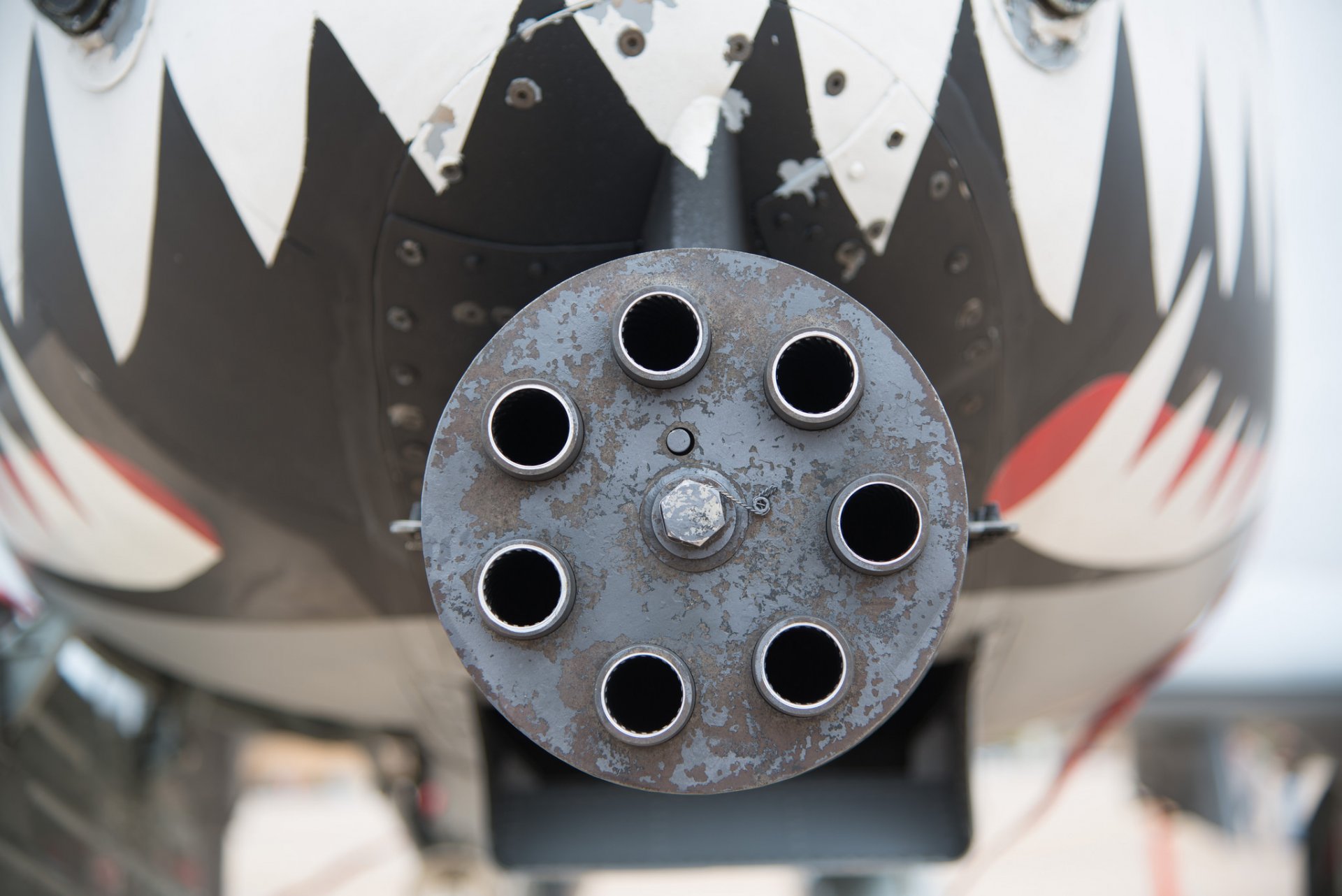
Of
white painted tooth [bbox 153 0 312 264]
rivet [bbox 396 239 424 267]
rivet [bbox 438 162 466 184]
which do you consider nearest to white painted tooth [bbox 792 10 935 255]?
rivet [bbox 438 162 466 184]

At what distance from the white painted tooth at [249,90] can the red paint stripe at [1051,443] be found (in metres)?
1.35

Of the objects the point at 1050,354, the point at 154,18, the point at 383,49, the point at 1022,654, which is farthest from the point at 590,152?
the point at 1022,654

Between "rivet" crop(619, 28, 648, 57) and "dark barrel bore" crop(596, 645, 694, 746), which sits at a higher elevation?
"rivet" crop(619, 28, 648, 57)

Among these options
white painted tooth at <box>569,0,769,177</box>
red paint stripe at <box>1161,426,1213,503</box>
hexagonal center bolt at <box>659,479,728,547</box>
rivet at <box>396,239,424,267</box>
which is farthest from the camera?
red paint stripe at <box>1161,426,1213,503</box>

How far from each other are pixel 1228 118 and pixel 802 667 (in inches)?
62.4

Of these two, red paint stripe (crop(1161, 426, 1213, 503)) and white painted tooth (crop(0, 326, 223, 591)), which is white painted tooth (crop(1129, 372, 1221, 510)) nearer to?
red paint stripe (crop(1161, 426, 1213, 503))

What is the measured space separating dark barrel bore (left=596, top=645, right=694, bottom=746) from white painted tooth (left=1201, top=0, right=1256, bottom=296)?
1.55 m

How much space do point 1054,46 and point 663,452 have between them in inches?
39.2

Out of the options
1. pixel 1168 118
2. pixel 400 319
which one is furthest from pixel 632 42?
pixel 1168 118

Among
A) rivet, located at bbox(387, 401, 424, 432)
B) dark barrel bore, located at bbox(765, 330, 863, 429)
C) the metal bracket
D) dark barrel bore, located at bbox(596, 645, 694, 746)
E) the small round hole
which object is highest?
dark barrel bore, located at bbox(765, 330, 863, 429)

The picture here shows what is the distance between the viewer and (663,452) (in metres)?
1.34

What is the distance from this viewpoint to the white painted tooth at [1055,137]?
5.77 feet

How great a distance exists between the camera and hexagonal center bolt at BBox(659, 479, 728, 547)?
128cm

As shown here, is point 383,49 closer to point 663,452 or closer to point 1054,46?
point 663,452
